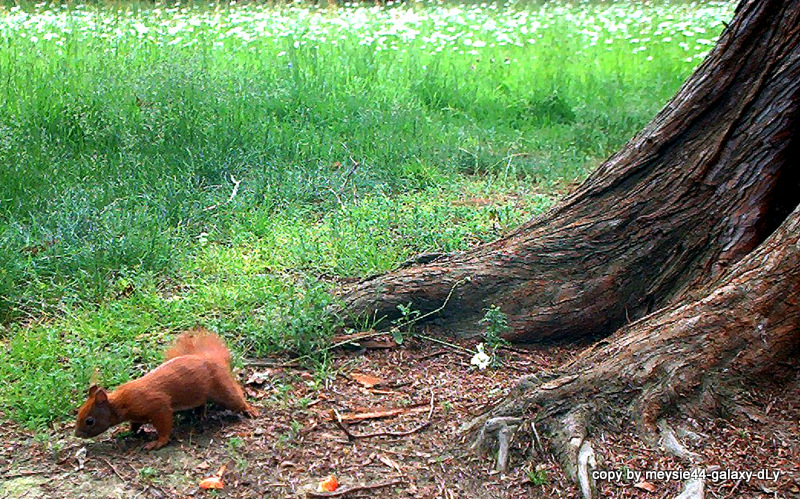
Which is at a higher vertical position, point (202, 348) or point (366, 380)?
point (202, 348)

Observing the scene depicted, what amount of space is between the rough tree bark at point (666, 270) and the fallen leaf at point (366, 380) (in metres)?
0.38

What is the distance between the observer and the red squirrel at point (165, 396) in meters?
3.01

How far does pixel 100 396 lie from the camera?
296 cm

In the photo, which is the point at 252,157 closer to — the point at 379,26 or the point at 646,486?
the point at 646,486

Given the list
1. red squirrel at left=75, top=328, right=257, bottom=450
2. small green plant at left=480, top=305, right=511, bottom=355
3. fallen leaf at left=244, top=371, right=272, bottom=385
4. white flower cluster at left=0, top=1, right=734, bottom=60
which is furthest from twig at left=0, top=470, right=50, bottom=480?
white flower cluster at left=0, top=1, right=734, bottom=60

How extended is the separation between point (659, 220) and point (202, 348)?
200 centimetres

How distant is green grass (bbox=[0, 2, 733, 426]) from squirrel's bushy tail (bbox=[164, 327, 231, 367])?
255 mm

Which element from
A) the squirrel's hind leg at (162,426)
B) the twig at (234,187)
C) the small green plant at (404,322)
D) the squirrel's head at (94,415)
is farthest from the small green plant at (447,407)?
the twig at (234,187)

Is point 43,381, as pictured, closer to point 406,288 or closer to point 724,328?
point 406,288

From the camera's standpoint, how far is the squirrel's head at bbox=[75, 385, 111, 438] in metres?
2.99

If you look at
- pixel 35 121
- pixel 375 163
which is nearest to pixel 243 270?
pixel 375 163

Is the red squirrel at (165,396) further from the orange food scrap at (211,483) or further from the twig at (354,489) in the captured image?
the twig at (354,489)

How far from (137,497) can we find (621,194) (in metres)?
2.38

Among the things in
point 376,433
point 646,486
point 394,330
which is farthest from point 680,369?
point 394,330
